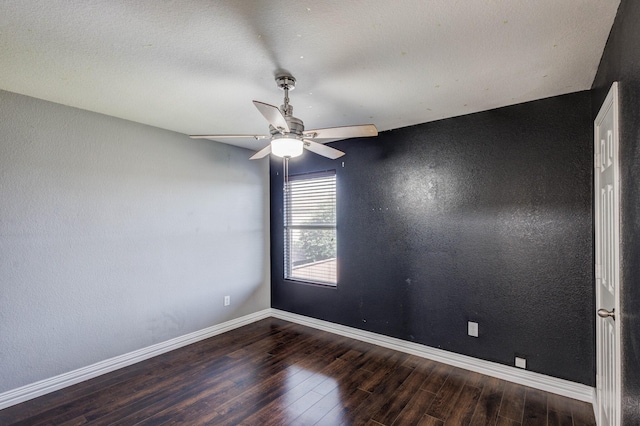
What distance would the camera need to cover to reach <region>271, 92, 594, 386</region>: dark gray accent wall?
2.46m

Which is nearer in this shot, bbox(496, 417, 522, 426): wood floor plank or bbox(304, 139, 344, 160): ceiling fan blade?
bbox(496, 417, 522, 426): wood floor plank

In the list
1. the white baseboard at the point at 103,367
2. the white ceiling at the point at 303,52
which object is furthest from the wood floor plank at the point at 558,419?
the white baseboard at the point at 103,367

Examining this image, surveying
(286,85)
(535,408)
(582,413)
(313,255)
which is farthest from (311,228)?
(582,413)

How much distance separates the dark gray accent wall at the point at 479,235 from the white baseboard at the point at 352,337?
7 centimetres

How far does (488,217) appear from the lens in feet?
9.30

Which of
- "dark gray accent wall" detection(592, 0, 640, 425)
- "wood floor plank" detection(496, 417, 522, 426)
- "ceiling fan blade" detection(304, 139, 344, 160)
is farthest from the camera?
"ceiling fan blade" detection(304, 139, 344, 160)

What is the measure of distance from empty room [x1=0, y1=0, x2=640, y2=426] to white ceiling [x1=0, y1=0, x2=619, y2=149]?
15mm

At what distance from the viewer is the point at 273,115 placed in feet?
5.91

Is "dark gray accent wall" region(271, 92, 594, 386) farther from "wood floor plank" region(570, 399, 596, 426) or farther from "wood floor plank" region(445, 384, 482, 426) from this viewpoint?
"wood floor plank" region(445, 384, 482, 426)

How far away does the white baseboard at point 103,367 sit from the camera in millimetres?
2436

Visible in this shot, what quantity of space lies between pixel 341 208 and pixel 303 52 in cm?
224

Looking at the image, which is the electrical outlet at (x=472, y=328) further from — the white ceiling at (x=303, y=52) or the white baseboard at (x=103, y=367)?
the white baseboard at (x=103, y=367)

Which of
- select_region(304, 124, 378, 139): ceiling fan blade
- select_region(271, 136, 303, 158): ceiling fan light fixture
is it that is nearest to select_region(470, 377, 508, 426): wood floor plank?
select_region(304, 124, 378, 139): ceiling fan blade

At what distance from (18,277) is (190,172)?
183 centimetres
